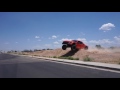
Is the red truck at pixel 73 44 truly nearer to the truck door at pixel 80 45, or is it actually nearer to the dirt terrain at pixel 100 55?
the truck door at pixel 80 45

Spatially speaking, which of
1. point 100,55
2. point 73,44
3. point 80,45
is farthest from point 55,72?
point 80,45

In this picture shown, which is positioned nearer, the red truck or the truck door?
the red truck

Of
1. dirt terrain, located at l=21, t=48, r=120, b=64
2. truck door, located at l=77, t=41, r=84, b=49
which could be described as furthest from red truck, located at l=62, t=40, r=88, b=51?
dirt terrain, located at l=21, t=48, r=120, b=64

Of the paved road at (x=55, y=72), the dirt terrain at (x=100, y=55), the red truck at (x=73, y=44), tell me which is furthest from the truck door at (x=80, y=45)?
the paved road at (x=55, y=72)

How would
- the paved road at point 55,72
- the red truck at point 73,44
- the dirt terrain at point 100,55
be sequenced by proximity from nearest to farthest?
the paved road at point 55,72, the dirt terrain at point 100,55, the red truck at point 73,44

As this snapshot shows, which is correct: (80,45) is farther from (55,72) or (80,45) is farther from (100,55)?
(55,72)

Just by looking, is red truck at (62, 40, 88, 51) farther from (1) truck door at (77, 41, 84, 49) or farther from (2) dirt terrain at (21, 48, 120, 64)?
(2) dirt terrain at (21, 48, 120, 64)

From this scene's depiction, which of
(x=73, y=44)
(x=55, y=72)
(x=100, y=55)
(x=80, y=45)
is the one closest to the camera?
(x=55, y=72)

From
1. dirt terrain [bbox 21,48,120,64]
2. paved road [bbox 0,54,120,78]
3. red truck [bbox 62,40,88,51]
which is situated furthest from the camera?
red truck [bbox 62,40,88,51]
